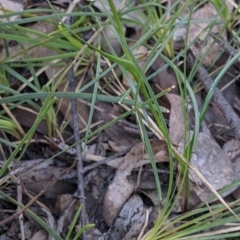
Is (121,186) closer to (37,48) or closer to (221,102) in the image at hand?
(221,102)

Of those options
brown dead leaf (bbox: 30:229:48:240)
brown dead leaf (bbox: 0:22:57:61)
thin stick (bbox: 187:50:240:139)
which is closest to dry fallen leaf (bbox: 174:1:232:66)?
thin stick (bbox: 187:50:240:139)

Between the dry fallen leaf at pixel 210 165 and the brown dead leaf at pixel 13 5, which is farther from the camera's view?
the brown dead leaf at pixel 13 5

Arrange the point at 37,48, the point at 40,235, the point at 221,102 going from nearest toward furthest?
the point at 40,235
the point at 221,102
the point at 37,48

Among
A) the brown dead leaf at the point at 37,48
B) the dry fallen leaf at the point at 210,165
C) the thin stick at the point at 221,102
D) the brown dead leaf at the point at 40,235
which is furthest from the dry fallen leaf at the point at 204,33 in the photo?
the brown dead leaf at the point at 40,235

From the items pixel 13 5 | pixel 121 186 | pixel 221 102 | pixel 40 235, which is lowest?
pixel 40 235

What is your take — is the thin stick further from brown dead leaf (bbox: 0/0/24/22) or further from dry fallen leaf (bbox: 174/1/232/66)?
brown dead leaf (bbox: 0/0/24/22)

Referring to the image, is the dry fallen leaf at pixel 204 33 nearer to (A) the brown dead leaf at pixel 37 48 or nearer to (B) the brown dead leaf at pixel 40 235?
(A) the brown dead leaf at pixel 37 48

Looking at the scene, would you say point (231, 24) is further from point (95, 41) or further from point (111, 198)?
point (111, 198)

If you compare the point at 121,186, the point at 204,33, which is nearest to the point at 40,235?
the point at 121,186

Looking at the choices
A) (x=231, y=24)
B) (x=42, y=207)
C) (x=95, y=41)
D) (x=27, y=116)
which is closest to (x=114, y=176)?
(x=42, y=207)
